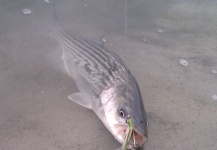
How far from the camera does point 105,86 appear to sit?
390 cm

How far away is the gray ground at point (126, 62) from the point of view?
368 cm

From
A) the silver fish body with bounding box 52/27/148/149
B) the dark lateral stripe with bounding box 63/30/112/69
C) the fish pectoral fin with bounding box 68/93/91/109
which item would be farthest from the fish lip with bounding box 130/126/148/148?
the dark lateral stripe with bounding box 63/30/112/69

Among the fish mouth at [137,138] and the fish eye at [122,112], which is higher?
the fish eye at [122,112]

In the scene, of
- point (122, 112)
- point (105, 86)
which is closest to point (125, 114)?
point (122, 112)

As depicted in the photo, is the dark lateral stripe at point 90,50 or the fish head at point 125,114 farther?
the dark lateral stripe at point 90,50

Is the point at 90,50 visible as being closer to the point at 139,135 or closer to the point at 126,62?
the point at 126,62

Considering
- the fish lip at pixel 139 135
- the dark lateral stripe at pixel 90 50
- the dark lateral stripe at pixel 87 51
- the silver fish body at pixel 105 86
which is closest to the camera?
the fish lip at pixel 139 135

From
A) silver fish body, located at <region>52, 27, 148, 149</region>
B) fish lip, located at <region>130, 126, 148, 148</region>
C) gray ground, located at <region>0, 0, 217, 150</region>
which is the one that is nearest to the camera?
fish lip, located at <region>130, 126, 148, 148</region>

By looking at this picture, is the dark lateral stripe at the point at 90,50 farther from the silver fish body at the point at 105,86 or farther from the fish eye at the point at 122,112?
the fish eye at the point at 122,112

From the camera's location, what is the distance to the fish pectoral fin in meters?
3.99

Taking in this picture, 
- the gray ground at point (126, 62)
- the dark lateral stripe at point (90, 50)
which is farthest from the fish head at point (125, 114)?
the dark lateral stripe at point (90, 50)

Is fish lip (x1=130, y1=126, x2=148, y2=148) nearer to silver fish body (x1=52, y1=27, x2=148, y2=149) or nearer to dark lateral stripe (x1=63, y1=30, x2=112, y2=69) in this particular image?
silver fish body (x1=52, y1=27, x2=148, y2=149)

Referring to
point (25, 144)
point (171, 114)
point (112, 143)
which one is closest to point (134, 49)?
point (171, 114)

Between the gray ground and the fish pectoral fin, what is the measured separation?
0.09 metres
